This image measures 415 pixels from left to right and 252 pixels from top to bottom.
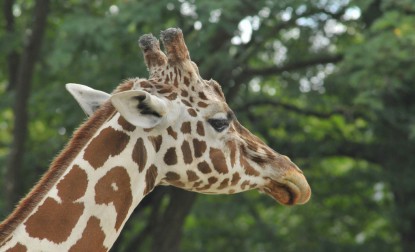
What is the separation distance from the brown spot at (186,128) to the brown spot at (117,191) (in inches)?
15.9

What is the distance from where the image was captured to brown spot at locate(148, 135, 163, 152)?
481cm

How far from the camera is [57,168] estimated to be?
459 centimetres

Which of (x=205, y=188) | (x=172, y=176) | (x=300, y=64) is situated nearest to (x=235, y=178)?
(x=205, y=188)

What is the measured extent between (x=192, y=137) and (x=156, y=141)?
0.22 metres

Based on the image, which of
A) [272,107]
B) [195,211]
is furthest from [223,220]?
[272,107]

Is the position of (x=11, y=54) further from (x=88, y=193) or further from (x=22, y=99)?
(x=88, y=193)

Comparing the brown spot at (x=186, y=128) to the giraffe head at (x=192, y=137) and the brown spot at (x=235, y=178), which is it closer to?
the giraffe head at (x=192, y=137)

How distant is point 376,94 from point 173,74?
7.75 meters

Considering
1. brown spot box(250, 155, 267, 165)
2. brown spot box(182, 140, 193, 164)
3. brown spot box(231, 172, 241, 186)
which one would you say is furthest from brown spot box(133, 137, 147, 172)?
brown spot box(250, 155, 267, 165)

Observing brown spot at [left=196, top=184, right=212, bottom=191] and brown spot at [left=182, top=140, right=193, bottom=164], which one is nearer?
brown spot at [left=182, top=140, right=193, bottom=164]

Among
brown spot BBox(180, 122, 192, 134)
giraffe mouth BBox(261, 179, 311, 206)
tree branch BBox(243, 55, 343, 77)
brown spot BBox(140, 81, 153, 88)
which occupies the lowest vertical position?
tree branch BBox(243, 55, 343, 77)

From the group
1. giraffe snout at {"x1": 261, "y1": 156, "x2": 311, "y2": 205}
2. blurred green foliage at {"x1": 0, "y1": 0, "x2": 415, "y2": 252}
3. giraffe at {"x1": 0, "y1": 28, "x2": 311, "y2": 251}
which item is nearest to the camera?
giraffe at {"x1": 0, "y1": 28, "x2": 311, "y2": 251}

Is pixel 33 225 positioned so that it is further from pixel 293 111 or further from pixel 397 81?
pixel 293 111

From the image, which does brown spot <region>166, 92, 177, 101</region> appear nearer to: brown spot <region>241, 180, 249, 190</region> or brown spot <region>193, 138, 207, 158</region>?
brown spot <region>193, 138, 207, 158</region>
